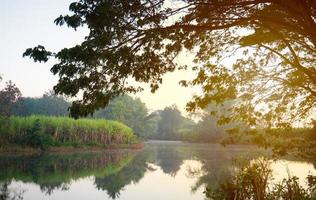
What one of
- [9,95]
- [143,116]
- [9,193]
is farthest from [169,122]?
[9,193]

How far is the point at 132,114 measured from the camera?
280 feet

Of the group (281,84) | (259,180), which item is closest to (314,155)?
(281,84)

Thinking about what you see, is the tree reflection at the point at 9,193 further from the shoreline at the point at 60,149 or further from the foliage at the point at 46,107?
the foliage at the point at 46,107

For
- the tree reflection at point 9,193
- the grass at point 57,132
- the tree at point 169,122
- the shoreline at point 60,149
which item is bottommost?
the tree reflection at point 9,193

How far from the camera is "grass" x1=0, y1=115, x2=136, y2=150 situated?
35.0 metres

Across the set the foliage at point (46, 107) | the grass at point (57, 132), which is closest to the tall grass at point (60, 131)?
the grass at point (57, 132)

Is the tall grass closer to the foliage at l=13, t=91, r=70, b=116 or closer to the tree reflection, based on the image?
the tree reflection

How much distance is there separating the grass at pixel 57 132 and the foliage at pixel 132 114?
29088 mm

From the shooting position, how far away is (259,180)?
9.60 m

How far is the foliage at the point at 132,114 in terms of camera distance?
78.4 m

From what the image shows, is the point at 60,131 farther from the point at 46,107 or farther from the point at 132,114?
the point at 46,107

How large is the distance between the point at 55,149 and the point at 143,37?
99.7ft

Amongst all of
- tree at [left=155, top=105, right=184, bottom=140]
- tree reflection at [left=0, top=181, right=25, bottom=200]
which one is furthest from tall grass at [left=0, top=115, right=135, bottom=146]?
tree at [left=155, top=105, right=184, bottom=140]

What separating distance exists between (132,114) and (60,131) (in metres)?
46.3
